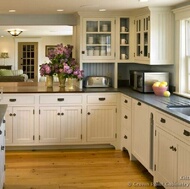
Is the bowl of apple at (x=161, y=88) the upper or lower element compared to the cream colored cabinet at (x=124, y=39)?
lower

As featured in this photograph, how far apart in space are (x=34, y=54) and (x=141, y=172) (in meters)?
10.8

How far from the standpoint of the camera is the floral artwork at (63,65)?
557 cm

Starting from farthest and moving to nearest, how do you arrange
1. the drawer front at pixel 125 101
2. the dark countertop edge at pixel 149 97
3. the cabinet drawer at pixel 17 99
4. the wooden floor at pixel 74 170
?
1. the cabinet drawer at pixel 17 99
2. the drawer front at pixel 125 101
3. the wooden floor at pixel 74 170
4. the dark countertop edge at pixel 149 97

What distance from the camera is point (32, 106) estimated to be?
533 cm

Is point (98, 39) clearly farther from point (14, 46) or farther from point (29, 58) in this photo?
point (14, 46)

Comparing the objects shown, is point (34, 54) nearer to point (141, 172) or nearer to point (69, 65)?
point (69, 65)

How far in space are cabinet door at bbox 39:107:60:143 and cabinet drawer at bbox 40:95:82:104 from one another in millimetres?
102

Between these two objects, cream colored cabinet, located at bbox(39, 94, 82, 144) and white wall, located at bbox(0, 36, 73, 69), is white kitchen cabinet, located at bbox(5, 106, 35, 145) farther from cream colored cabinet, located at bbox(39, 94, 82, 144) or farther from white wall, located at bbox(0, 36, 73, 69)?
white wall, located at bbox(0, 36, 73, 69)

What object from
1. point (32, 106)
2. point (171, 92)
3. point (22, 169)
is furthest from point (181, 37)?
point (22, 169)

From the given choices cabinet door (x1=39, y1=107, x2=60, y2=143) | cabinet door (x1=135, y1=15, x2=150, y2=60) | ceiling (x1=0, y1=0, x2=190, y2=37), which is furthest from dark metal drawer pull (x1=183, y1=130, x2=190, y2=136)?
cabinet door (x1=39, y1=107, x2=60, y2=143)

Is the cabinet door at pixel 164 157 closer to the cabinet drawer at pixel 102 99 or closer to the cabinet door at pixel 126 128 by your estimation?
the cabinet door at pixel 126 128

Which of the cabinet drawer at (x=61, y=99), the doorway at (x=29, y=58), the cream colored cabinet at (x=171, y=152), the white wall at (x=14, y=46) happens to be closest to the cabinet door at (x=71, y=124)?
the cabinet drawer at (x=61, y=99)

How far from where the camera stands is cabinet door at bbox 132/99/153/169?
13.7ft

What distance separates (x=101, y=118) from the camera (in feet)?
18.0
